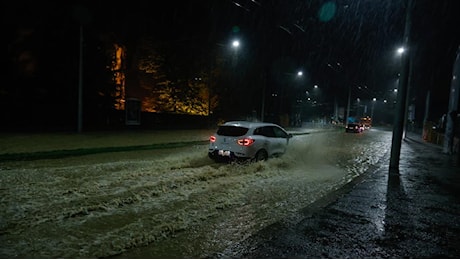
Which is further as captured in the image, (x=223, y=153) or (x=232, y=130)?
(x=232, y=130)

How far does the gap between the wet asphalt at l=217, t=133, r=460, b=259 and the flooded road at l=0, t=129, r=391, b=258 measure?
0.38 m

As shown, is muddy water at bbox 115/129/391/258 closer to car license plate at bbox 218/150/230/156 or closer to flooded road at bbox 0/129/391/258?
flooded road at bbox 0/129/391/258

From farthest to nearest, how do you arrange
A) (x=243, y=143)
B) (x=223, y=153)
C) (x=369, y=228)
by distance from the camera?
(x=223, y=153) < (x=243, y=143) < (x=369, y=228)

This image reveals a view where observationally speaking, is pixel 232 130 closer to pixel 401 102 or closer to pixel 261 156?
pixel 261 156

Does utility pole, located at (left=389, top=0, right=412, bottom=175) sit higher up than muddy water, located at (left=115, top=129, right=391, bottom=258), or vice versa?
utility pole, located at (left=389, top=0, right=412, bottom=175)

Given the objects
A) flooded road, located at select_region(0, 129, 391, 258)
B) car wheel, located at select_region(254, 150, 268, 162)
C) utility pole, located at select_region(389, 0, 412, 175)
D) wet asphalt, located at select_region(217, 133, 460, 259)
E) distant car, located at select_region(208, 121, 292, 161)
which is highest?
utility pole, located at select_region(389, 0, 412, 175)

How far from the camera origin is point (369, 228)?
548cm

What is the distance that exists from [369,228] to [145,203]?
4094mm

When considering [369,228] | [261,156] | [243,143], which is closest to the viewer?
[369,228]

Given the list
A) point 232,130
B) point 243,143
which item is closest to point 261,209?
point 243,143

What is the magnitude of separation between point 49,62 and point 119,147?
12523mm

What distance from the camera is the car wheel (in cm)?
1147

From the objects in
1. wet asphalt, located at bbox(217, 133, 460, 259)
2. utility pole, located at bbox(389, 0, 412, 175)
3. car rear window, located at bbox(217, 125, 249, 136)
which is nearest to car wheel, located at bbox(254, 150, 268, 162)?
car rear window, located at bbox(217, 125, 249, 136)

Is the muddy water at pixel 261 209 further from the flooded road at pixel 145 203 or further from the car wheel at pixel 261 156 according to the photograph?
the car wheel at pixel 261 156
